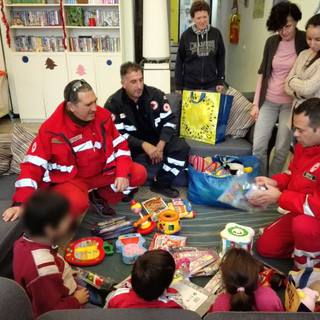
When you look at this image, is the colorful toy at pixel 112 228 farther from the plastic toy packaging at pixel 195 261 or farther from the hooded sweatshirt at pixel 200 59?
the hooded sweatshirt at pixel 200 59

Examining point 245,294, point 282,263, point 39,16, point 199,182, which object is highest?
point 39,16

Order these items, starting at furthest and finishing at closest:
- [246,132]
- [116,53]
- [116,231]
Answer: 1. [116,53]
2. [246,132]
3. [116,231]

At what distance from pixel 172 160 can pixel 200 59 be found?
115 cm

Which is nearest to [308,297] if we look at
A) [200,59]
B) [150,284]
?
[150,284]

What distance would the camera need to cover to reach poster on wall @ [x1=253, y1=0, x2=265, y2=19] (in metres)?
4.69

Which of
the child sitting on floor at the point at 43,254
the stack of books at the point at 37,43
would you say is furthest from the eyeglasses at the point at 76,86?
the stack of books at the point at 37,43

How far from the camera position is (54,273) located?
1287 millimetres

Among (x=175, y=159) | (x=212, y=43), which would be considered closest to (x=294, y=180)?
(x=175, y=159)

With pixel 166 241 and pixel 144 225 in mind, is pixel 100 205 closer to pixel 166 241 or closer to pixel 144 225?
pixel 144 225

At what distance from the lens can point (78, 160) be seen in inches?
91.0

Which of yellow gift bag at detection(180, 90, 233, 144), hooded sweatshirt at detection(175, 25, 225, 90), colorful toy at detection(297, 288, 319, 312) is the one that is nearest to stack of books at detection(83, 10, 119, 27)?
hooded sweatshirt at detection(175, 25, 225, 90)

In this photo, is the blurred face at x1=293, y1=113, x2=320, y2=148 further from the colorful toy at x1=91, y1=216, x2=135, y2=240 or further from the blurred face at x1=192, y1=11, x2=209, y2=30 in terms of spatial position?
the blurred face at x1=192, y1=11, x2=209, y2=30

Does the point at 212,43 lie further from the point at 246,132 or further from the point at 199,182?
the point at 199,182

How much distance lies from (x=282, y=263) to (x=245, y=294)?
3.04 ft
